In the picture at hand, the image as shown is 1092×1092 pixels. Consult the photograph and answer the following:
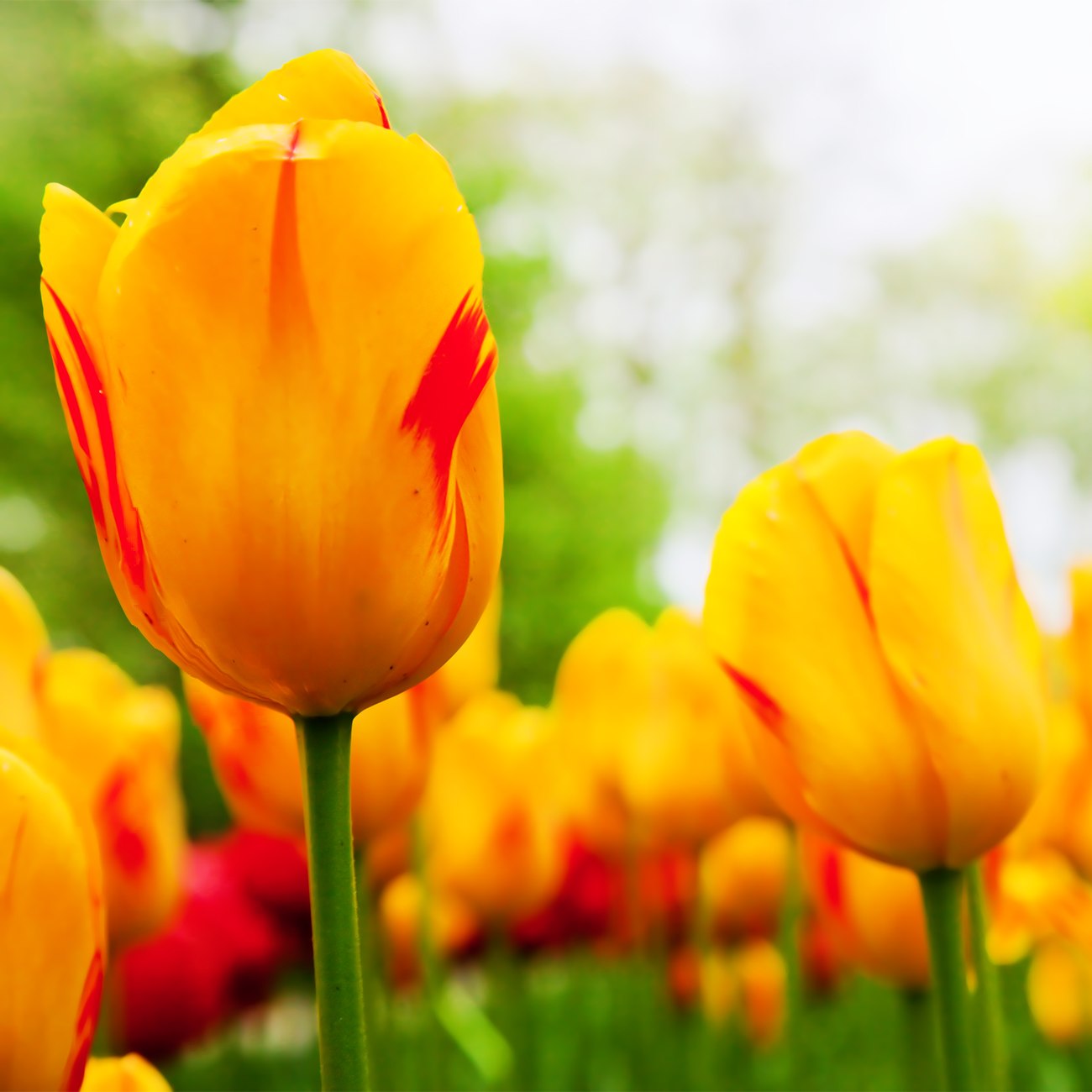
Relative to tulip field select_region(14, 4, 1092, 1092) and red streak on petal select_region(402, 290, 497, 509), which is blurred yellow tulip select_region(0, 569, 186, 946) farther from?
red streak on petal select_region(402, 290, 497, 509)

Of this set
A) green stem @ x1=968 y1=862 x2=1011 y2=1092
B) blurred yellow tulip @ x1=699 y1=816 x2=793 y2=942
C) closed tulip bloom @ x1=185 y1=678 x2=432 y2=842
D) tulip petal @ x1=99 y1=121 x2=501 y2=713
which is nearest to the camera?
tulip petal @ x1=99 y1=121 x2=501 y2=713

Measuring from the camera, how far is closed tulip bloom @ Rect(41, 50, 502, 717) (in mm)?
192

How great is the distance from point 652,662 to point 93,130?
9.07 ft

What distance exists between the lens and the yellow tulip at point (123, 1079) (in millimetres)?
211

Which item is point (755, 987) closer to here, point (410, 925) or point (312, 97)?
point (410, 925)

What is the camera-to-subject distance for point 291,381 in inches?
7.7

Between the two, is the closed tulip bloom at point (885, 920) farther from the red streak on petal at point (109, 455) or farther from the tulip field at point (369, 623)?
the red streak on petal at point (109, 455)

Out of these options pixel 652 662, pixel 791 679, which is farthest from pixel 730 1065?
pixel 791 679

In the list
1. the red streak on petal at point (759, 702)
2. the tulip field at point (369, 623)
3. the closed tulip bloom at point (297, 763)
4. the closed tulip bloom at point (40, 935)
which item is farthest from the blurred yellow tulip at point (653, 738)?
the closed tulip bloom at point (40, 935)

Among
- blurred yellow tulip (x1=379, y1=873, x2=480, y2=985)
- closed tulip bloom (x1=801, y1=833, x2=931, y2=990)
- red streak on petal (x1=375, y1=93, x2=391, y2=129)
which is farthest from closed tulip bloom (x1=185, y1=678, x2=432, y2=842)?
blurred yellow tulip (x1=379, y1=873, x2=480, y2=985)

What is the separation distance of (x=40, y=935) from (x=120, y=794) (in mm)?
299

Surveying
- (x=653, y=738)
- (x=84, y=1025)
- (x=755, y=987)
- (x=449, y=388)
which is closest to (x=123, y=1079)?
(x=84, y=1025)

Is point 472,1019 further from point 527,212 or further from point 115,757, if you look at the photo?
point 527,212

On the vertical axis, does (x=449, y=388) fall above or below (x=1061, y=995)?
above
